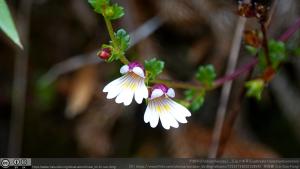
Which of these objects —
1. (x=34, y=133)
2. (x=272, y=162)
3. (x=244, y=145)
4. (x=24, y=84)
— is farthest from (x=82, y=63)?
(x=272, y=162)

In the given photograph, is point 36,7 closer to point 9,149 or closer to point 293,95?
point 9,149

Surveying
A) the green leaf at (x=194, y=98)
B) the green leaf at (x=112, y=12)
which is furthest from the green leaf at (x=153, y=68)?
the green leaf at (x=194, y=98)

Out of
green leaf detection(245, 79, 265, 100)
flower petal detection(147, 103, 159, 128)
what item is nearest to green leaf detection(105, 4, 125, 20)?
flower petal detection(147, 103, 159, 128)

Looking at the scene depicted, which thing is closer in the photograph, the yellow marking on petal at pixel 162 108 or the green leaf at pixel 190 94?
the yellow marking on petal at pixel 162 108

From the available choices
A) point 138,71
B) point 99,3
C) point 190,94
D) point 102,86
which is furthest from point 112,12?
point 102,86

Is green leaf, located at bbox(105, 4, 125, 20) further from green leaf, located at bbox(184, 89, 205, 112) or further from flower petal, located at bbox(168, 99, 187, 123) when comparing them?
green leaf, located at bbox(184, 89, 205, 112)

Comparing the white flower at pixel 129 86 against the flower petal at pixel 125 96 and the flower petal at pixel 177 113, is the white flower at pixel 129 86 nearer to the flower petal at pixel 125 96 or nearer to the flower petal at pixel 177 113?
the flower petal at pixel 125 96
